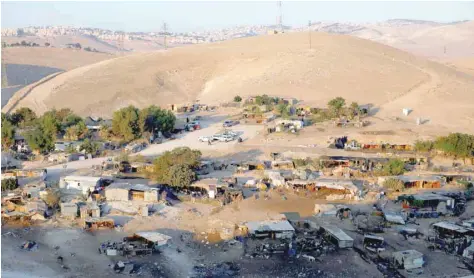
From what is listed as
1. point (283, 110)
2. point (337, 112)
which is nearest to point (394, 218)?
point (337, 112)

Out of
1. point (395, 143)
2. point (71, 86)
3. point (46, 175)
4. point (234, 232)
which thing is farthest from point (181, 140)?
point (71, 86)

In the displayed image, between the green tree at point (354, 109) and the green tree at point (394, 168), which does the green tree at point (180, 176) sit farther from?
the green tree at point (354, 109)

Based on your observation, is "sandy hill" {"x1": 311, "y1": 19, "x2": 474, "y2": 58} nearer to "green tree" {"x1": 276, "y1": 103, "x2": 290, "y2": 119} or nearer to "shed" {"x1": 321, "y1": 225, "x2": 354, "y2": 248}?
"green tree" {"x1": 276, "y1": 103, "x2": 290, "y2": 119}

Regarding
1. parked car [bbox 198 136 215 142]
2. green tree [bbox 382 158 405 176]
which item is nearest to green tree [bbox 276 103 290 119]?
parked car [bbox 198 136 215 142]

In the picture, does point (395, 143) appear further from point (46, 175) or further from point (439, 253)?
point (46, 175)

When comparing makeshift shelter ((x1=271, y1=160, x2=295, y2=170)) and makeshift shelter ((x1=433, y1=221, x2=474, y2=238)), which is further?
makeshift shelter ((x1=271, y1=160, x2=295, y2=170))

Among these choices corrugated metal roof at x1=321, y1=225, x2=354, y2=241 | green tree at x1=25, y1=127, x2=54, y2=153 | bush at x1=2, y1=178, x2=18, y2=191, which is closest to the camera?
corrugated metal roof at x1=321, y1=225, x2=354, y2=241
